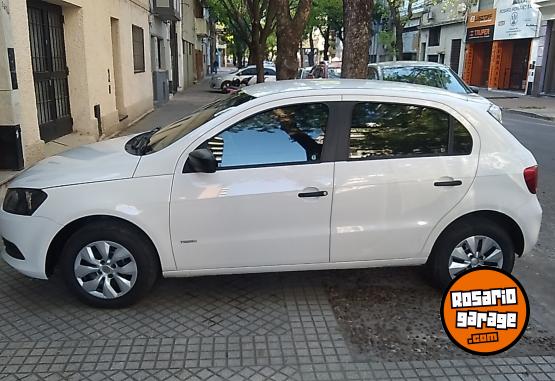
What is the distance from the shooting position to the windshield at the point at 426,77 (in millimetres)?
9539

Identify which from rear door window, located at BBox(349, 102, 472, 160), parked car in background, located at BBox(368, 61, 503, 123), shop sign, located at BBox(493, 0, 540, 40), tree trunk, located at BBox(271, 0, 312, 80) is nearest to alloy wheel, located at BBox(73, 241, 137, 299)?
rear door window, located at BBox(349, 102, 472, 160)

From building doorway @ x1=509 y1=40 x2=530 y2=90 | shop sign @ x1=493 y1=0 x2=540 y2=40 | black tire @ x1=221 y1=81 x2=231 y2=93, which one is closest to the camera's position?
shop sign @ x1=493 y1=0 x2=540 y2=40

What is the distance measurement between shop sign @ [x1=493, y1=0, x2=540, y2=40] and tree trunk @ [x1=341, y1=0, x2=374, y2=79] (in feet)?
66.6

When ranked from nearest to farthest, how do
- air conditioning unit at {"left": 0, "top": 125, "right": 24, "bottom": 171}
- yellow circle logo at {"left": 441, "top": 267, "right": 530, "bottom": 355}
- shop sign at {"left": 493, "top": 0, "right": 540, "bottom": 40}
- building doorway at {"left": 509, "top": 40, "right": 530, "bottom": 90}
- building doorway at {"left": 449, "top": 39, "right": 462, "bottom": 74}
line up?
yellow circle logo at {"left": 441, "top": 267, "right": 530, "bottom": 355}
air conditioning unit at {"left": 0, "top": 125, "right": 24, "bottom": 171}
shop sign at {"left": 493, "top": 0, "right": 540, "bottom": 40}
building doorway at {"left": 509, "top": 40, "right": 530, "bottom": 90}
building doorway at {"left": 449, "top": 39, "right": 462, "bottom": 74}

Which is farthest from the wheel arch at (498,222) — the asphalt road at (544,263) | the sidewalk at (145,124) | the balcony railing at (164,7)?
the balcony railing at (164,7)

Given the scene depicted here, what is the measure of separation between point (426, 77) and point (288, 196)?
281 inches

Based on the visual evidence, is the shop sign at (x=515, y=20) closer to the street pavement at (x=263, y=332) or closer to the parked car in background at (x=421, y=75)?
the parked car in background at (x=421, y=75)

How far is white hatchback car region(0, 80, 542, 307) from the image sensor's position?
3512 millimetres

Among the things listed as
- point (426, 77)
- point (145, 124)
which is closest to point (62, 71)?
point (145, 124)

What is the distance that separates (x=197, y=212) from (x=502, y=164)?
229 centimetres

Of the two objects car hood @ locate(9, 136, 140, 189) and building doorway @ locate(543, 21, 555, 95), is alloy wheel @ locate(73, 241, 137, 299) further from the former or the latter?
building doorway @ locate(543, 21, 555, 95)

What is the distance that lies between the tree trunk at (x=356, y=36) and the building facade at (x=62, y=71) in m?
4.40

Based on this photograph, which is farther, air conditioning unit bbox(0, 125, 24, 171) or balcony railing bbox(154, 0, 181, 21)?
balcony railing bbox(154, 0, 181, 21)

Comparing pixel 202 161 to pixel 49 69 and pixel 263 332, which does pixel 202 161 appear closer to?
pixel 263 332
